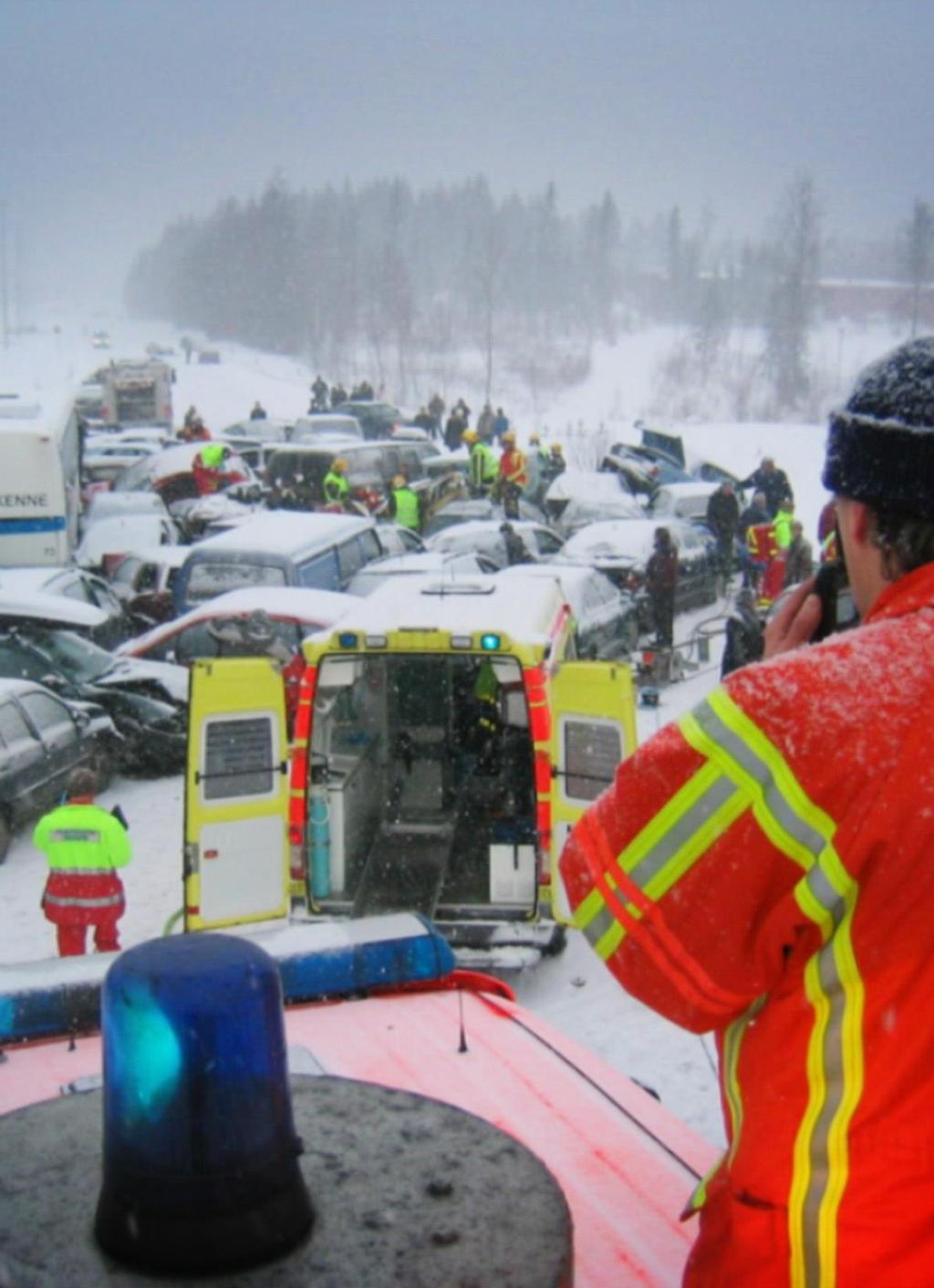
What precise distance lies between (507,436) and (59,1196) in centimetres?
2498

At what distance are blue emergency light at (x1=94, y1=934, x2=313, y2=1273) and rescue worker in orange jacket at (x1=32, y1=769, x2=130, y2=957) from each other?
668 cm

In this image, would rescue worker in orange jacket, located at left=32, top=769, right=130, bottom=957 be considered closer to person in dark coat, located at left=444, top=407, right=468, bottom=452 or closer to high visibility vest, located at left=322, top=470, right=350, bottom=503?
high visibility vest, located at left=322, top=470, right=350, bottom=503

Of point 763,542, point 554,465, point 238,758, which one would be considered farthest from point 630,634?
point 554,465

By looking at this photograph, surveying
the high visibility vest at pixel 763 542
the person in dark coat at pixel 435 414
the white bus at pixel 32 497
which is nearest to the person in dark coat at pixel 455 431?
the person in dark coat at pixel 435 414

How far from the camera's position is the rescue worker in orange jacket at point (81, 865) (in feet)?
27.3

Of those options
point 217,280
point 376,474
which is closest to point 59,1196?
point 376,474

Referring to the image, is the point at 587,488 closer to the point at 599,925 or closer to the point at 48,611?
the point at 48,611

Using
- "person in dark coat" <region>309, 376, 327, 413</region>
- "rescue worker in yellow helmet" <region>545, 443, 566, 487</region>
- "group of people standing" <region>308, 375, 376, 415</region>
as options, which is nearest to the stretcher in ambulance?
"rescue worker in yellow helmet" <region>545, 443, 566, 487</region>

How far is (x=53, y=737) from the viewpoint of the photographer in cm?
1164

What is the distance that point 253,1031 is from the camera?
182 cm

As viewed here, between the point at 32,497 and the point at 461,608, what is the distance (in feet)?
48.7

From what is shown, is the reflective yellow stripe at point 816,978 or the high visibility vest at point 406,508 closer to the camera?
the reflective yellow stripe at point 816,978

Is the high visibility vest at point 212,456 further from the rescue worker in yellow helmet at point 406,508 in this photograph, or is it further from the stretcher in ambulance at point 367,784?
the stretcher in ambulance at point 367,784

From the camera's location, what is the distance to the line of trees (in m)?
87.9
